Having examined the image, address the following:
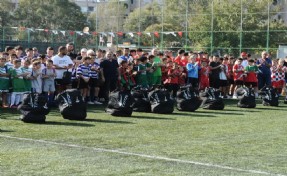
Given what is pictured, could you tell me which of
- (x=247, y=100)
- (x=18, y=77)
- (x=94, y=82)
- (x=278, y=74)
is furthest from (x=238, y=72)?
(x=18, y=77)

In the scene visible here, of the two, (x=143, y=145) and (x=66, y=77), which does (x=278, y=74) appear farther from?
(x=143, y=145)

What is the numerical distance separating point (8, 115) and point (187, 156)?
22.6ft

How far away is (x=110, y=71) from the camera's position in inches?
806

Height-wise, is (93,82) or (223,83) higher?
(93,82)

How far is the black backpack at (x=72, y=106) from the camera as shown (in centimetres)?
1516

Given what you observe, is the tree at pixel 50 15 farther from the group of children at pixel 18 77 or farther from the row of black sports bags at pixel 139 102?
the group of children at pixel 18 77

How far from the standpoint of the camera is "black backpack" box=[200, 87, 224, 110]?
1964 cm

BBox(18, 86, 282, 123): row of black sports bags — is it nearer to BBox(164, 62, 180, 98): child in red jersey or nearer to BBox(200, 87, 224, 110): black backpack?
BBox(200, 87, 224, 110): black backpack

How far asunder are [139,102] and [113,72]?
284 cm

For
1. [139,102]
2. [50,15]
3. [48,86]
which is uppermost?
[50,15]

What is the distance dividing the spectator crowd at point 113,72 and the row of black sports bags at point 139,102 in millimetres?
2064

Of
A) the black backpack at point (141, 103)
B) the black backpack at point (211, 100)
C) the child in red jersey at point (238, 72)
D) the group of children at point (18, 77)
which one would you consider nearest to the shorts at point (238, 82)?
the child in red jersey at point (238, 72)

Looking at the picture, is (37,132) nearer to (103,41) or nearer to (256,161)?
(256,161)

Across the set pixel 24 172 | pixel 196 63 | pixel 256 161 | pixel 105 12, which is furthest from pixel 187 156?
pixel 105 12
